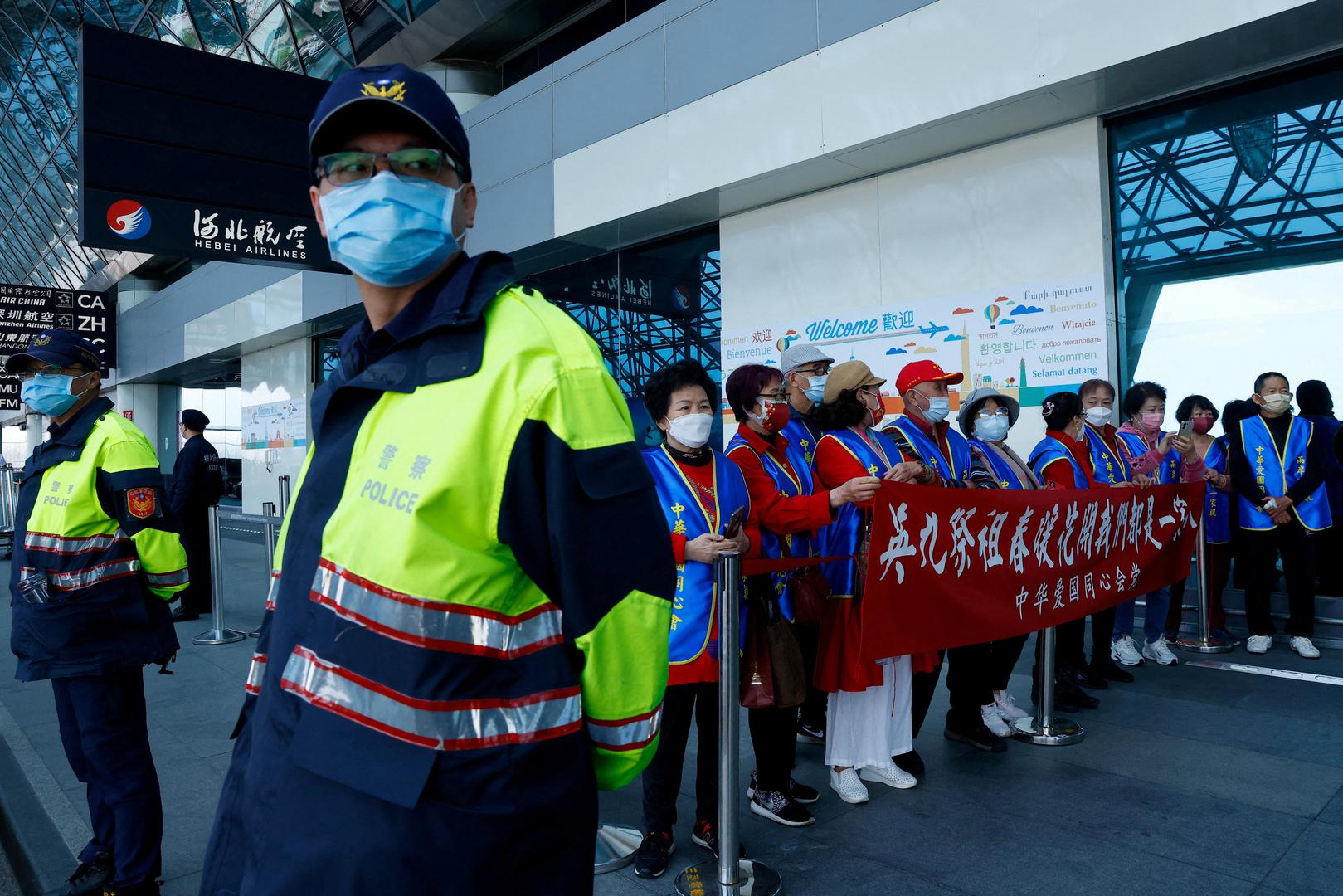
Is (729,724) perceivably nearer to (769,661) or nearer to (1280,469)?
(769,661)

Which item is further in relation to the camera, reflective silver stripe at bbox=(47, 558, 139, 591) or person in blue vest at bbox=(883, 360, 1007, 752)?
person in blue vest at bbox=(883, 360, 1007, 752)

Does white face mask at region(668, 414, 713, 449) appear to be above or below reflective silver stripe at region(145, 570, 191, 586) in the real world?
above

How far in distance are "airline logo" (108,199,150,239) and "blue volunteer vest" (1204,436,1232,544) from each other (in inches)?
327

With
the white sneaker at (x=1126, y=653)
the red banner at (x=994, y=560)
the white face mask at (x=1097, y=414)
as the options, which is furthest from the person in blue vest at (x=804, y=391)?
the white sneaker at (x=1126, y=653)

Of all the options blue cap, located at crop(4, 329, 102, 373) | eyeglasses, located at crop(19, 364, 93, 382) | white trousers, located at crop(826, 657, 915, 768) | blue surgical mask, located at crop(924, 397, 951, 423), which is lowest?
white trousers, located at crop(826, 657, 915, 768)

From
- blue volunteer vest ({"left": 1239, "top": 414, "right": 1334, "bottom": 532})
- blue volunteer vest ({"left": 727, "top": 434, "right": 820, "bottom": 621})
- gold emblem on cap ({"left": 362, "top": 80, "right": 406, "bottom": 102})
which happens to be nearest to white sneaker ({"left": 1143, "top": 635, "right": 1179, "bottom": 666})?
blue volunteer vest ({"left": 1239, "top": 414, "right": 1334, "bottom": 532})

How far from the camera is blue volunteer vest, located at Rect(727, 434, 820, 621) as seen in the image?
3.62m

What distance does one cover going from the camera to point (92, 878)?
307 centimetres

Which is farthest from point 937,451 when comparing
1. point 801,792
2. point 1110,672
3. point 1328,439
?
point 1328,439

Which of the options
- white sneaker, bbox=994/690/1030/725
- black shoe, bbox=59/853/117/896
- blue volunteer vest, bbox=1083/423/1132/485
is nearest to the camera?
black shoe, bbox=59/853/117/896

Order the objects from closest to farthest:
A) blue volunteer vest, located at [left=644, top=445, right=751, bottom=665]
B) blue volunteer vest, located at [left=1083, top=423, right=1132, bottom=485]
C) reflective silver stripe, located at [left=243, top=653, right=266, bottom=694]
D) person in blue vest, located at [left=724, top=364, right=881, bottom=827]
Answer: reflective silver stripe, located at [left=243, top=653, right=266, bottom=694] → blue volunteer vest, located at [left=644, top=445, right=751, bottom=665] → person in blue vest, located at [left=724, top=364, right=881, bottom=827] → blue volunteer vest, located at [left=1083, top=423, right=1132, bottom=485]

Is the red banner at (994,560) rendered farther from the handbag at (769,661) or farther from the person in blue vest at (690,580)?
the person in blue vest at (690,580)

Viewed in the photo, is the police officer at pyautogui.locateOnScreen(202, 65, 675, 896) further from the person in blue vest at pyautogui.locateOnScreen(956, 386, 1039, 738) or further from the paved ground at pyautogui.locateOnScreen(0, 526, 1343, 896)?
the person in blue vest at pyautogui.locateOnScreen(956, 386, 1039, 738)

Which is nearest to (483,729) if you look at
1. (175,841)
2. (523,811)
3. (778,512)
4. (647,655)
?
(523,811)
